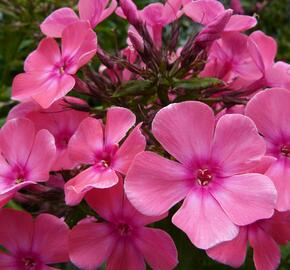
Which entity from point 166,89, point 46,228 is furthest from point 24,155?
point 166,89

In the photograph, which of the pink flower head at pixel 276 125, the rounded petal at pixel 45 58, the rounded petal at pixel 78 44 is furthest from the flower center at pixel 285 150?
the rounded petal at pixel 45 58

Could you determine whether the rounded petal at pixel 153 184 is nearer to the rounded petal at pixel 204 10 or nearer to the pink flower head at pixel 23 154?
the pink flower head at pixel 23 154

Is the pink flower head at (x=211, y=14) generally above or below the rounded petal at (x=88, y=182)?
above

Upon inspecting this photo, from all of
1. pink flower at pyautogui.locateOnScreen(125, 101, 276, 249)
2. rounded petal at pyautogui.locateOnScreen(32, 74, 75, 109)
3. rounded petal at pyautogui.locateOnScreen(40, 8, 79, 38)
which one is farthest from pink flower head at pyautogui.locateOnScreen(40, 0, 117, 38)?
pink flower at pyautogui.locateOnScreen(125, 101, 276, 249)

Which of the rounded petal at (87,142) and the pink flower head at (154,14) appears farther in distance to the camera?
the pink flower head at (154,14)

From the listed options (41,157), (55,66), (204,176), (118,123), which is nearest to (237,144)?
(204,176)

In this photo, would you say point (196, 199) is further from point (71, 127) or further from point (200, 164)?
point (71, 127)

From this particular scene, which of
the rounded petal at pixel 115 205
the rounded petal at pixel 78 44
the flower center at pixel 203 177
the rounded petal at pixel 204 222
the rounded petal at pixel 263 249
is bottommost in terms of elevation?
the rounded petal at pixel 263 249
